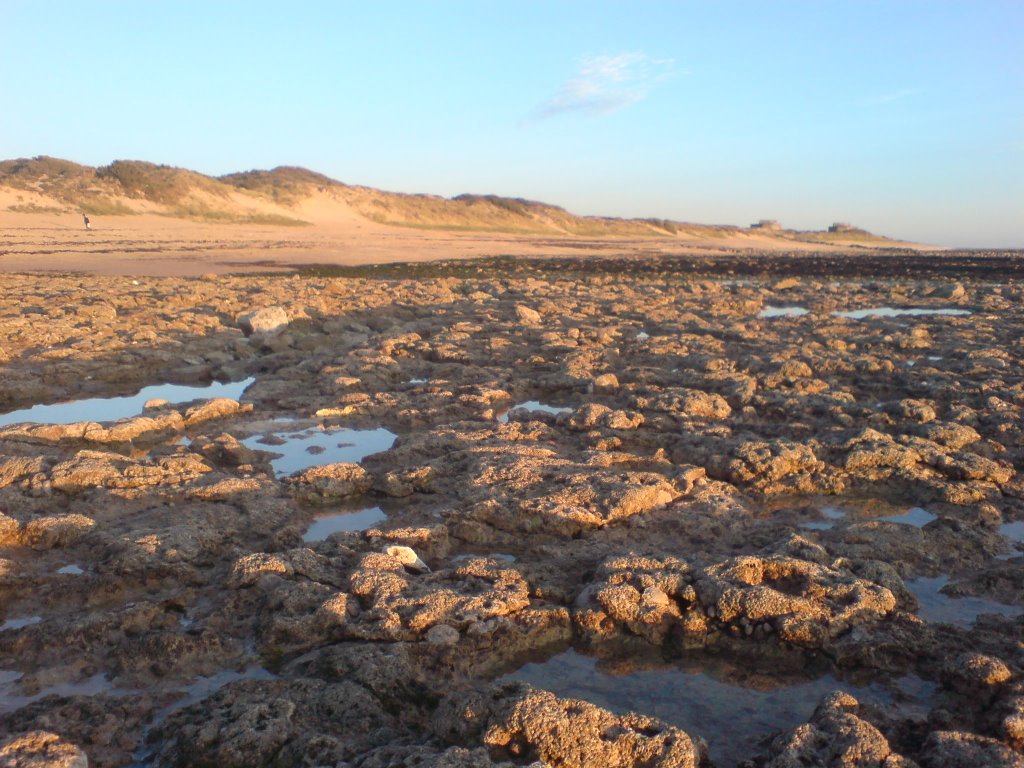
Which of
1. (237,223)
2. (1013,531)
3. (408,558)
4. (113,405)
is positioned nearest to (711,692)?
(408,558)

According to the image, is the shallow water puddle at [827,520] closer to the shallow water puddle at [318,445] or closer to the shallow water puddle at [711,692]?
the shallow water puddle at [711,692]

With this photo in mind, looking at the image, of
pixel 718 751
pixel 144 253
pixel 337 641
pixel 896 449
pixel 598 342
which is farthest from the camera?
pixel 144 253

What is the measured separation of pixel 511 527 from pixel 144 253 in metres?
28.6

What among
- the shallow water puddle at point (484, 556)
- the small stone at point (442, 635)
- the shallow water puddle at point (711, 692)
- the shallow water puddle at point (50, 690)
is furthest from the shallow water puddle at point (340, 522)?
the shallow water puddle at point (711, 692)

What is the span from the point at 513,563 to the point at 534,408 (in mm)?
3932

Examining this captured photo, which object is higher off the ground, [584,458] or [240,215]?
[240,215]

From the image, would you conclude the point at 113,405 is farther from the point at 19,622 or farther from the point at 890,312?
the point at 890,312

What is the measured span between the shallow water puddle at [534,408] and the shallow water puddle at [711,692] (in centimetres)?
407

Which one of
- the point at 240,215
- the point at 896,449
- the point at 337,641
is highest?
the point at 240,215

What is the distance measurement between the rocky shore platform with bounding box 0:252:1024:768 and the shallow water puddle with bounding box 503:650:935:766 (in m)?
0.02

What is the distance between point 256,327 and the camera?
12.0 m

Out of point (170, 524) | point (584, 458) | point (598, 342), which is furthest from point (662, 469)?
point (598, 342)

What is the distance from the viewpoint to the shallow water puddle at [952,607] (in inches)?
154

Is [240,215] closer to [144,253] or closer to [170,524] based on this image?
[144,253]
